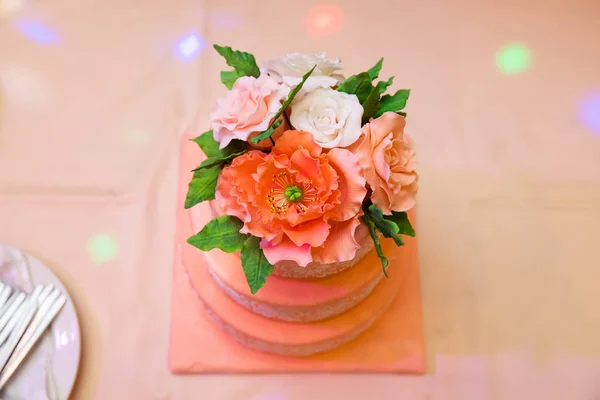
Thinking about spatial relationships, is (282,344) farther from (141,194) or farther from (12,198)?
(12,198)

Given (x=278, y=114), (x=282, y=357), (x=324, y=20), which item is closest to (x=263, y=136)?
(x=278, y=114)

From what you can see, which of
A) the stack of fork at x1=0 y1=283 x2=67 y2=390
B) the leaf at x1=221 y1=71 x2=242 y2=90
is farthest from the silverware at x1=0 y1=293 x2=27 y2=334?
the leaf at x1=221 y1=71 x2=242 y2=90

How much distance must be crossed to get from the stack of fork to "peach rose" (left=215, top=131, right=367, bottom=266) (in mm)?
420

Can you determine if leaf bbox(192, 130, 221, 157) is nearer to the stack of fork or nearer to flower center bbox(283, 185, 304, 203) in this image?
flower center bbox(283, 185, 304, 203)

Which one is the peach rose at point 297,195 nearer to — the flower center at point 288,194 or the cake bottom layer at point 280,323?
the flower center at point 288,194

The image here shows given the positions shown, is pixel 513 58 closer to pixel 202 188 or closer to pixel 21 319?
pixel 202 188

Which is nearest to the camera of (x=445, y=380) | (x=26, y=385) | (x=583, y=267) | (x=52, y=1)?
(x=26, y=385)

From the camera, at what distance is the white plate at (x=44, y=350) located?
80 cm

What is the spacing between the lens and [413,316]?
3.06ft

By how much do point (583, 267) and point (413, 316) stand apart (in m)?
0.36

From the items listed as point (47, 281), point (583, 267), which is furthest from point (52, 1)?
point (583, 267)

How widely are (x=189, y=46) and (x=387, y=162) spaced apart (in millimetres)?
701

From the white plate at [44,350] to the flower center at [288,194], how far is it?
1.46ft

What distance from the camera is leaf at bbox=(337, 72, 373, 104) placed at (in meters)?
0.66
